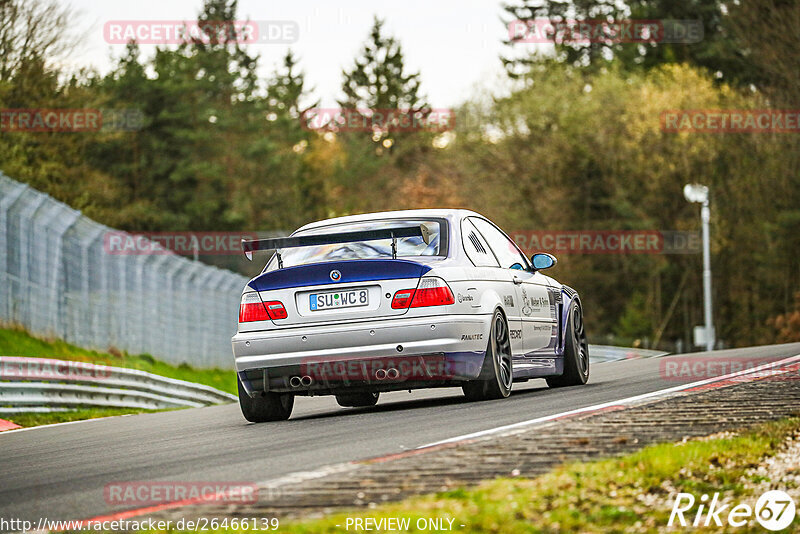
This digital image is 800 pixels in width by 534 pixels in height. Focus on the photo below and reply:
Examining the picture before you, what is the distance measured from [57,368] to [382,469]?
11.1 m

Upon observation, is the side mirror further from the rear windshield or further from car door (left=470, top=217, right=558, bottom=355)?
the rear windshield

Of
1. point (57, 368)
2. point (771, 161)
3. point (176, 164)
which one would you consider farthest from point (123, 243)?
point (176, 164)

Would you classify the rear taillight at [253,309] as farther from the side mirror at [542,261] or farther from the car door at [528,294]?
the side mirror at [542,261]

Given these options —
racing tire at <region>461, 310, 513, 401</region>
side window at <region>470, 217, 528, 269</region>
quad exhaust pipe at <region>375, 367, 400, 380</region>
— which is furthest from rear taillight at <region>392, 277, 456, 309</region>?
side window at <region>470, 217, 528, 269</region>

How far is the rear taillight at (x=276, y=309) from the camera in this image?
34.8 ft

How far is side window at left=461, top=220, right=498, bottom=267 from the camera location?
1112 centimetres

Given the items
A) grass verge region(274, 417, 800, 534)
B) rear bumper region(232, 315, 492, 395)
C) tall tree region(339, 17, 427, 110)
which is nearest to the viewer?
grass verge region(274, 417, 800, 534)

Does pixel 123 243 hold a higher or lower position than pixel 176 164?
lower

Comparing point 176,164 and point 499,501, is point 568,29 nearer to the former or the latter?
point 176,164

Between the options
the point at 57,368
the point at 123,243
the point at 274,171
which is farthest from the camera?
the point at 274,171

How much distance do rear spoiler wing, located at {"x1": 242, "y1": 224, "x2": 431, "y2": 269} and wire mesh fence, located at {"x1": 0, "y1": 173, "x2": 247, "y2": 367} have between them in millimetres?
10016

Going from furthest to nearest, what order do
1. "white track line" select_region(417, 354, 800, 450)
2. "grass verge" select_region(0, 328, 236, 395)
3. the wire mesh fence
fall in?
1. "grass verge" select_region(0, 328, 236, 395)
2. the wire mesh fence
3. "white track line" select_region(417, 354, 800, 450)

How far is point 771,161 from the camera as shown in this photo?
5003cm

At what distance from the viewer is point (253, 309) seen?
35.2ft
